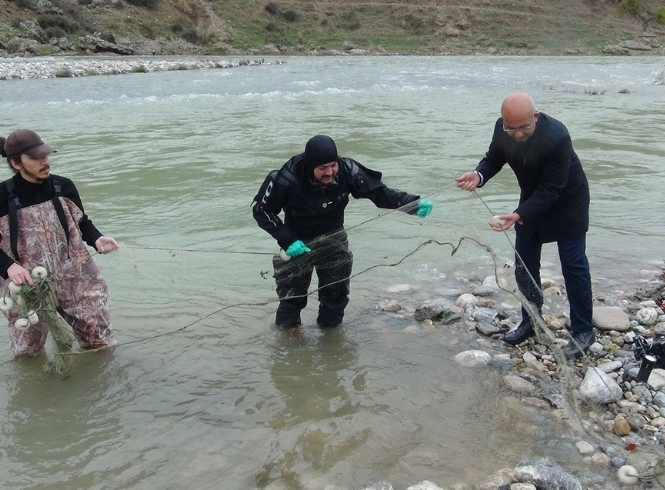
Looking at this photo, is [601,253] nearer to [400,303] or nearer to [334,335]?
[400,303]

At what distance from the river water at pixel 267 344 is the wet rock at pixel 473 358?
81 millimetres

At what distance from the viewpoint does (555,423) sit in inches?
152

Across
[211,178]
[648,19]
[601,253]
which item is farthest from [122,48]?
[648,19]

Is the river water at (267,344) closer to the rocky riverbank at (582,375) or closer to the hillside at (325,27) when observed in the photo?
the rocky riverbank at (582,375)

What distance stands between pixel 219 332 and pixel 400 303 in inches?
68.0

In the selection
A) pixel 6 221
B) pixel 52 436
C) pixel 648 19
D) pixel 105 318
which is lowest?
pixel 52 436

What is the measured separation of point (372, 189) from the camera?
4480 mm

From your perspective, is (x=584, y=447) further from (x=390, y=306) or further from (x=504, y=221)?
(x=390, y=306)

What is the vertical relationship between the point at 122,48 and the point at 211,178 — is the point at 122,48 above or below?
above

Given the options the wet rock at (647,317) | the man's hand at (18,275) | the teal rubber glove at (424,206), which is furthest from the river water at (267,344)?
the man's hand at (18,275)

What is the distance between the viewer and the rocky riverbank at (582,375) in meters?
3.37

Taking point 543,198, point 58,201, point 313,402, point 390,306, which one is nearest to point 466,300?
point 390,306

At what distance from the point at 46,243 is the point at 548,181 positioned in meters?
3.53

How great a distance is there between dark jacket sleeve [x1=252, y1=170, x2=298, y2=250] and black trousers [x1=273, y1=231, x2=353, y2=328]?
0.29 m
